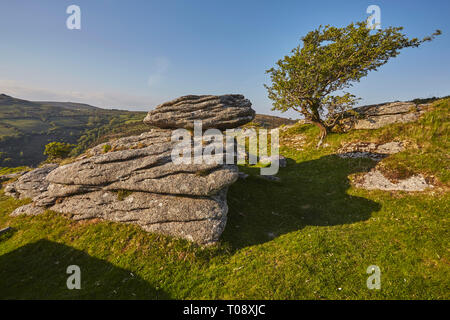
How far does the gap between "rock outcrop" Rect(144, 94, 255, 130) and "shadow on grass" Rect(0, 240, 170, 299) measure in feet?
46.9

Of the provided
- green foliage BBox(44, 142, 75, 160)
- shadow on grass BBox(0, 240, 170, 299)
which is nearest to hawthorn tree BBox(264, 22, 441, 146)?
shadow on grass BBox(0, 240, 170, 299)

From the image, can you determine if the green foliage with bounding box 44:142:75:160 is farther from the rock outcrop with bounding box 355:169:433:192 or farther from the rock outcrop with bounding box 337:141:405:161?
→ the rock outcrop with bounding box 355:169:433:192

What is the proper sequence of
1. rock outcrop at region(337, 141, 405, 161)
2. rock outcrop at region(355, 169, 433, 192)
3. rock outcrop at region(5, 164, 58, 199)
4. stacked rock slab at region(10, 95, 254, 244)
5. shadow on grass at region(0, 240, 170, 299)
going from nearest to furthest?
shadow on grass at region(0, 240, 170, 299) < stacked rock slab at region(10, 95, 254, 244) < rock outcrop at region(355, 169, 433, 192) < rock outcrop at region(5, 164, 58, 199) < rock outcrop at region(337, 141, 405, 161)

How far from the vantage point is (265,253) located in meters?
12.5

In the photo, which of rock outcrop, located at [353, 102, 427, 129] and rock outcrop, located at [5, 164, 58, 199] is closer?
rock outcrop, located at [5, 164, 58, 199]

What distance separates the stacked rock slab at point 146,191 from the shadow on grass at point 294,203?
2.75 meters

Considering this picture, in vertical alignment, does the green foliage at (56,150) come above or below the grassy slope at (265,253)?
above

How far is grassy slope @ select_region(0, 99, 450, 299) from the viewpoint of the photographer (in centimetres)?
1011

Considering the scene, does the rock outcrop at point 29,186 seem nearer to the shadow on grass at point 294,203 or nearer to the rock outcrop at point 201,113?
the rock outcrop at point 201,113

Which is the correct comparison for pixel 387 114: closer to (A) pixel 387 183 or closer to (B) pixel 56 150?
(A) pixel 387 183

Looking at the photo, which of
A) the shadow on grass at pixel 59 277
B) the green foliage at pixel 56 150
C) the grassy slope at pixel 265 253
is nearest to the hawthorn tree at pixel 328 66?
the grassy slope at pixel 265 253

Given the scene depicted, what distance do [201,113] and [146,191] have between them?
10.2 meters

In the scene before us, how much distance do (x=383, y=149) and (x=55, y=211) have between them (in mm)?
40443

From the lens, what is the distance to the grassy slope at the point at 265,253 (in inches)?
398
